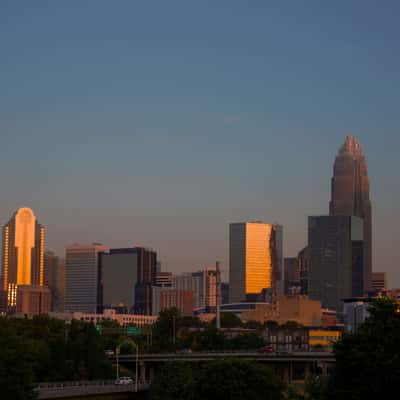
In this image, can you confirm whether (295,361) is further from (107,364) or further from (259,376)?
(259,376)

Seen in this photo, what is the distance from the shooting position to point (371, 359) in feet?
332

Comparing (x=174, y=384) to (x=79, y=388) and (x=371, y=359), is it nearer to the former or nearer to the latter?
(x=79, y=388)

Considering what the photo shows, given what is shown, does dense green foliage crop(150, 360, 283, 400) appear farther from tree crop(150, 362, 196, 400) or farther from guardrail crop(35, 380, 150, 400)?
guardrail crop(35, 380, 150, 400)

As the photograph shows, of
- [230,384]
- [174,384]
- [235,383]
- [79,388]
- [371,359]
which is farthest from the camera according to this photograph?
[174,384]

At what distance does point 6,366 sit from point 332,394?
4244 centimetres

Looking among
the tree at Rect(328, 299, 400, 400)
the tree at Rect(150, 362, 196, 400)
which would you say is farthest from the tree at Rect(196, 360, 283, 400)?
the tree at Rect(328, 299, 400, 400)

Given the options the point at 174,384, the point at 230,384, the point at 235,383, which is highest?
the point at 235,383

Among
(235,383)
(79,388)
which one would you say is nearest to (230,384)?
(235,383)

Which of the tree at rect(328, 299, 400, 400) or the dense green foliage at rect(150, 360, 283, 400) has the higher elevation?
the tree at rect(328, 299, 400, 400)

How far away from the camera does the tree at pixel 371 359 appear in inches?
3954

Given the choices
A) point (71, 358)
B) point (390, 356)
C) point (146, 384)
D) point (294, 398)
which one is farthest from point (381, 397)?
point (71, 358)

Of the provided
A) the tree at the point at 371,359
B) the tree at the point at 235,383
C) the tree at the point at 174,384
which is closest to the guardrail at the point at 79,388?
the tree at the point at 174,384

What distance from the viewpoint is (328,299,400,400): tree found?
330 ft

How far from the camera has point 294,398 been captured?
143 m
